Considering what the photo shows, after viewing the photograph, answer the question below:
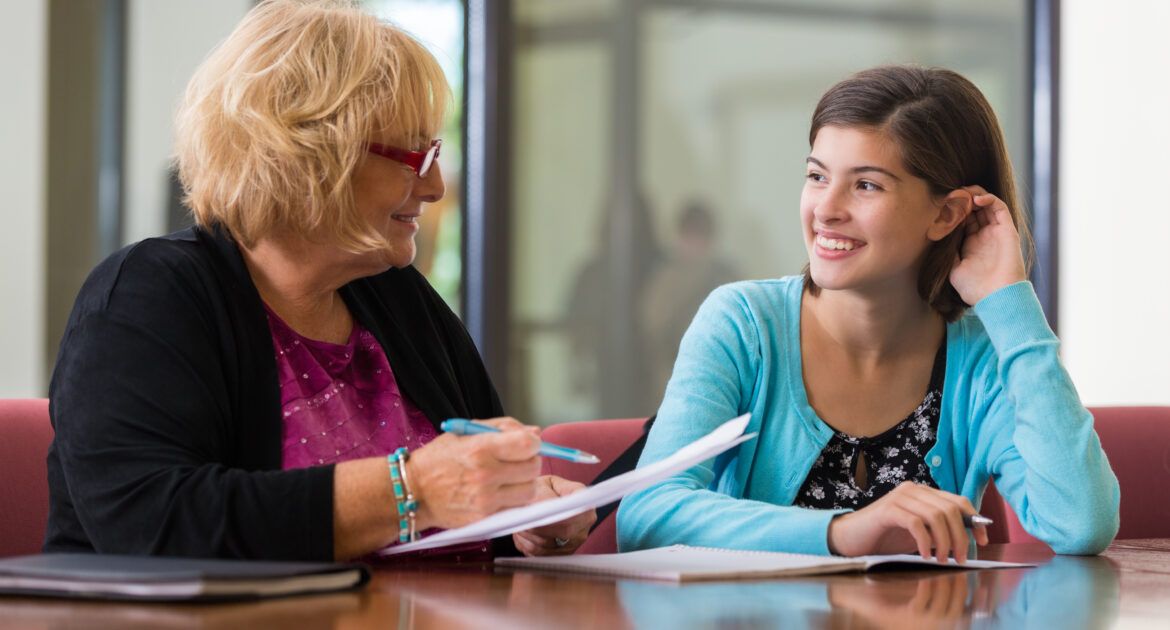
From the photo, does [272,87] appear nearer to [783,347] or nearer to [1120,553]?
[783,347]

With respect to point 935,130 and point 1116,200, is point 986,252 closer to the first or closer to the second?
point 935,130

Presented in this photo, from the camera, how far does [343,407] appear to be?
1586 millimetres

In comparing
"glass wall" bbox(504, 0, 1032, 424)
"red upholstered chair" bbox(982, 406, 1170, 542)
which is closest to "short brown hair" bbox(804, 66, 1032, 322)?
"red upholstered chair" bbox(982, 406, 1170, 542)

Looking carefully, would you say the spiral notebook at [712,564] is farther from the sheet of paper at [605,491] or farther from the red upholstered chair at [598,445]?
the red upholstered chair at [598,445]

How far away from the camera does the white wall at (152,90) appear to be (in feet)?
12.0

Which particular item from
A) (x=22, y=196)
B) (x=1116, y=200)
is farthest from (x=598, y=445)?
(x=1116, y=200)

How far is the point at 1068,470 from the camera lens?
176 cm

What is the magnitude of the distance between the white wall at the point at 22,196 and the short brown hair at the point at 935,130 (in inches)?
91.6

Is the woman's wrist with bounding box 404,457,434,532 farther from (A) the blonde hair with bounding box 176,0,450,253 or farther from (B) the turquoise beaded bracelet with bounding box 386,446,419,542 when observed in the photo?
(A) the blonde hair with bounding box 176,0,450,253

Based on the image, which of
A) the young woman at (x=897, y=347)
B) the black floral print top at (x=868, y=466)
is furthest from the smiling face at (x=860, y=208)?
the black floral print top at (x=868, y=466)

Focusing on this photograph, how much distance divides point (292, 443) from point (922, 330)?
98cm

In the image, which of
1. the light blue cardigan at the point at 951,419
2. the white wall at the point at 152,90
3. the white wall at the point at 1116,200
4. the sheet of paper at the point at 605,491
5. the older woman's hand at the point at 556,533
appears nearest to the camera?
the sheet of paper at the point at 605,491

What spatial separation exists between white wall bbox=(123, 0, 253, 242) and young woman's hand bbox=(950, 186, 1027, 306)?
A: 2.39 m

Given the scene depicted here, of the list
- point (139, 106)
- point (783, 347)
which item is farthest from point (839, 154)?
point (139, 106)
